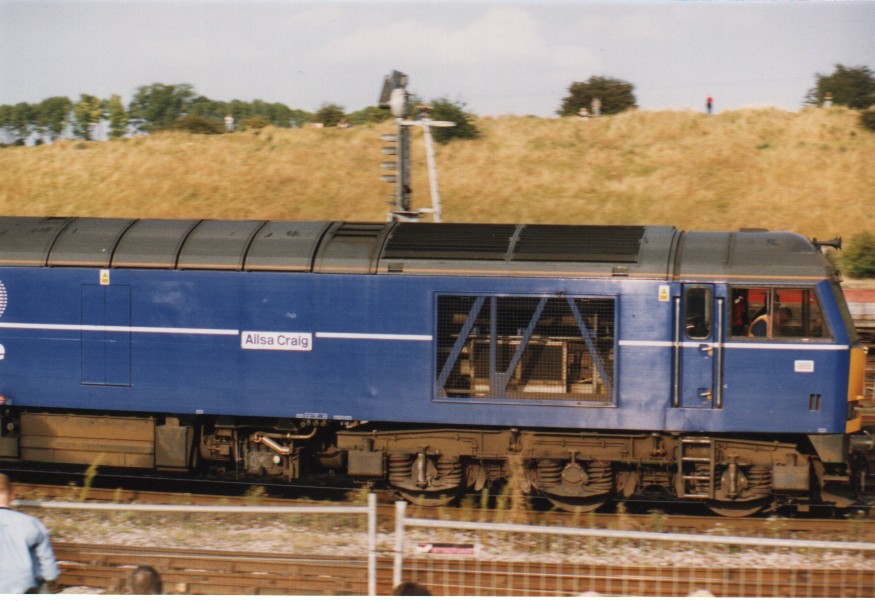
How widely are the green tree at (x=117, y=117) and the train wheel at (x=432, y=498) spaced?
4789 centimetres

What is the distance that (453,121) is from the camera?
50438 millimetres

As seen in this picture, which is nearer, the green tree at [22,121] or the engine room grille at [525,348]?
the engine room grille at [525,348]

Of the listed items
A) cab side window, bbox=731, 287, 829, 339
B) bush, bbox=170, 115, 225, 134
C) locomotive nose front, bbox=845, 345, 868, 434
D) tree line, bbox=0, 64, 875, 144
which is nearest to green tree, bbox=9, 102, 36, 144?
tree line, bbox=0, 64, 875, 144

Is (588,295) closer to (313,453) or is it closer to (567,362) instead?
(567,362)

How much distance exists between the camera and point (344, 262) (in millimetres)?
13039

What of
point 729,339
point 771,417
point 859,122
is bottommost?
point 771,417

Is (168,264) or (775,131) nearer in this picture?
(168,264)

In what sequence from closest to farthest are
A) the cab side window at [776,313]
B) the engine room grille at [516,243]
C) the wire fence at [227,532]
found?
the wire fence at [227,532]
the cab side window at [776,313]
the engine room grille at [516,243]

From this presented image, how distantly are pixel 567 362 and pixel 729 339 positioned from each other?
2.07 metres

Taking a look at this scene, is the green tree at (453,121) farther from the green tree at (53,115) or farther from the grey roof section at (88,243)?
the grey roof section at (88,243)

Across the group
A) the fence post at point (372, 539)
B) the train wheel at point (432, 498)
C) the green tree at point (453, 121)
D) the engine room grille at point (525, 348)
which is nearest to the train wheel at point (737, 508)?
the engine room grille at point (525, 348)

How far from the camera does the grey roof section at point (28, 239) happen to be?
45.6 feet

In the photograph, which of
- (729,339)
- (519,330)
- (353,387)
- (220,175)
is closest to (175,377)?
(353,387)

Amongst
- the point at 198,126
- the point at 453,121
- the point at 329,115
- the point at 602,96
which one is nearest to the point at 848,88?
the point at 602,96
